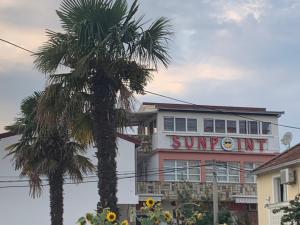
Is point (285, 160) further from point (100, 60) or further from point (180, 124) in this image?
point (180, 124)

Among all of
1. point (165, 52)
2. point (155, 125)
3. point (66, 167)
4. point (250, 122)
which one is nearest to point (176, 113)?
point (155, 125)

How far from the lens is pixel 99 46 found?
1712 centimetres

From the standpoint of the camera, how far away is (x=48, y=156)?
2672cm

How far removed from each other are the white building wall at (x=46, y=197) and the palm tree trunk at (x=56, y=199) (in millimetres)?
14985

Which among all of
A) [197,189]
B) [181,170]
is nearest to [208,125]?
[181,170]

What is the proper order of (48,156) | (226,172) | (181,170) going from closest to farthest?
(48,156) < (181,170) < (226,172)

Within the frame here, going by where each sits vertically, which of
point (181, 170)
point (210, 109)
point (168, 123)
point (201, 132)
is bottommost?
point (181, 170)

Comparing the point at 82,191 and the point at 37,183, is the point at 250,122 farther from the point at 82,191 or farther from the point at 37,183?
the point at 37,183

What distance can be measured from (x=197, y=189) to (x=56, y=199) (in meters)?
21.5

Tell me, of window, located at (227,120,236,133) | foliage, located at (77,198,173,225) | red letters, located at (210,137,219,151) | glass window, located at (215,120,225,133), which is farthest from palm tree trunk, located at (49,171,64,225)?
window, located at (227,120,236,133)

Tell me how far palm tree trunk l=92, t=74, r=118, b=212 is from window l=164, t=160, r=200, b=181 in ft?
97.1

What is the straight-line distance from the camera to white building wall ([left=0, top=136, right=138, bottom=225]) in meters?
41.8

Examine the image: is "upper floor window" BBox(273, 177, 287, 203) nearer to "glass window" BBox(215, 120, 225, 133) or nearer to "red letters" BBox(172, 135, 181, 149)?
"red letters" BBox(172, 135, 181, 149)

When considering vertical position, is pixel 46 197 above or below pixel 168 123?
below
